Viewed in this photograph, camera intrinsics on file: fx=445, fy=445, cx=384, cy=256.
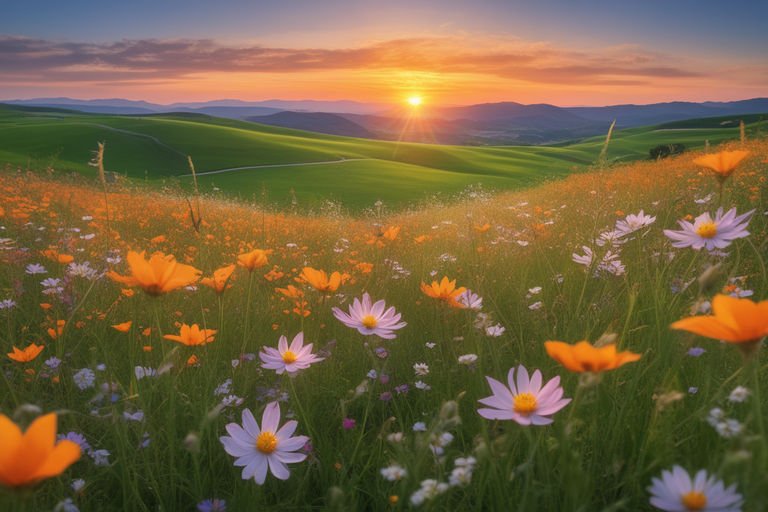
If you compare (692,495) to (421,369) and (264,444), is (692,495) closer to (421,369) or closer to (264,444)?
(264,444)

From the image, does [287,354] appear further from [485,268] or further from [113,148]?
[113,148]

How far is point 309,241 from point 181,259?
4.86 feet

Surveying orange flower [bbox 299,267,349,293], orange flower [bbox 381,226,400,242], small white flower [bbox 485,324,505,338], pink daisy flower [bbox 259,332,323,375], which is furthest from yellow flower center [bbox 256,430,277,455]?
orange flower [bbox 381,226,400,242]

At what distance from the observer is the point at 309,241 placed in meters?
5.22

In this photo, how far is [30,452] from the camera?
24.0 inches

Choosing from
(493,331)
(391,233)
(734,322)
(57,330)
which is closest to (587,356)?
(734,322)

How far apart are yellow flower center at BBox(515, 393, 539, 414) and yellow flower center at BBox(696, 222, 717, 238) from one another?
0.76 m

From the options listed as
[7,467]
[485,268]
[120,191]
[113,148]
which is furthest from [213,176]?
[7,467]

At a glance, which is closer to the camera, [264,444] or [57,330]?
[264,444]

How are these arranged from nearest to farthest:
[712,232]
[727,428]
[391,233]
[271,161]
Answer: [727,428]
[712,232]
[391,233]
[271,161]

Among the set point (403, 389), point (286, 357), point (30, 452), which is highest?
point (30, 452)

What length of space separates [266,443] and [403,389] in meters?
0.75

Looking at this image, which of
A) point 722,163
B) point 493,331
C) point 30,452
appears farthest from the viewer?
point 493,331

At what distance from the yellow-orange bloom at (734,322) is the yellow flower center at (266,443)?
0.91 metres
